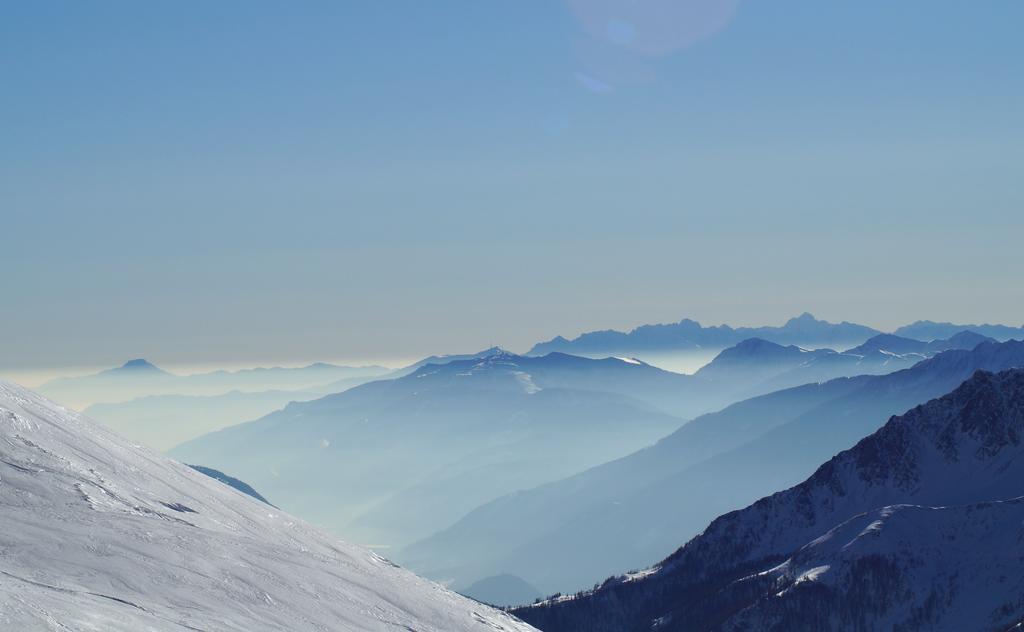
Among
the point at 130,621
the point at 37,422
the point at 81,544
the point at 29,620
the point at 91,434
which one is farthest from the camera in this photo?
the point at 91,434

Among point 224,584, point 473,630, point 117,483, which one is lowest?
point 473,630

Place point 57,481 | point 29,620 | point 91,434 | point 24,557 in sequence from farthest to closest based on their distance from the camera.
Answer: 1. point 91,434
2. point 57,481
3. point 24,557
4. point 29,620

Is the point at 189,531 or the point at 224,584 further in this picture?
the point at 189,531

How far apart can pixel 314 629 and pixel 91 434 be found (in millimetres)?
85103

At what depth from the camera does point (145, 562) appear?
13562cm

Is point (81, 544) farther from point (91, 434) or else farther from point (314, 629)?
point (91, 434)

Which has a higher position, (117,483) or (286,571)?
(117,483)

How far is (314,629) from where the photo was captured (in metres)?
136

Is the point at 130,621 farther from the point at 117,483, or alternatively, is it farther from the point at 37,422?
the point at 37,422

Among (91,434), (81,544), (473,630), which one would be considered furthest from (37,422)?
(473,630)

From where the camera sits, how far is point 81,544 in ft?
436

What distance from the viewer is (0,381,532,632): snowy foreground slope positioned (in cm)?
11488

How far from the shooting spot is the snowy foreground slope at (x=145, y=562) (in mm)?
114875

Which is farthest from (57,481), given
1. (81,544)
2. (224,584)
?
(224,584)
